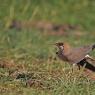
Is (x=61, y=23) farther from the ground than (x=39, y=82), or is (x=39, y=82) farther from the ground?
(x=61, y=23)

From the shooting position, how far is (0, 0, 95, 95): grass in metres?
5.86

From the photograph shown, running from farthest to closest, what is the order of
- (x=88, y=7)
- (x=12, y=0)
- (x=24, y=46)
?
(x=88, y=7) → (x=12, y=0) → (x=24, y=46)

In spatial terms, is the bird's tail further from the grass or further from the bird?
the grass

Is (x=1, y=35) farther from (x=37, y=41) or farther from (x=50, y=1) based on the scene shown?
(x=50, y=1)

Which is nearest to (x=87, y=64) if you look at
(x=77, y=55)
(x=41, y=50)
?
(x=77, y=55)

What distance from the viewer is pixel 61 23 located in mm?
12719

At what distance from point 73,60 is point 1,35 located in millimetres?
3035

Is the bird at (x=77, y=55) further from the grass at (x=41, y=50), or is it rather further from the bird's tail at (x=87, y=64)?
the grass at (x=41, y=50)

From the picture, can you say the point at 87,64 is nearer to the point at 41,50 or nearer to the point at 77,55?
the point at 77,55

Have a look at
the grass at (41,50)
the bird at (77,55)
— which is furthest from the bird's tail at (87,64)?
the grass at (41,50)

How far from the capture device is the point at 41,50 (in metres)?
8.98

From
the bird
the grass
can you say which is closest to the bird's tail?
the bird

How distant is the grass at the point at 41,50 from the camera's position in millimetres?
5855

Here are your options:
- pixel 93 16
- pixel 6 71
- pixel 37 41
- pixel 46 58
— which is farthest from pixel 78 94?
pixel 93 16
